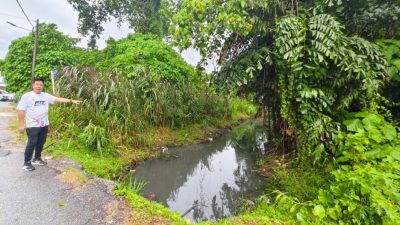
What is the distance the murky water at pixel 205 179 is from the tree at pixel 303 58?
5.44ft

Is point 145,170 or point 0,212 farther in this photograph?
point 145,170

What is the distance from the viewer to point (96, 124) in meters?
6.75

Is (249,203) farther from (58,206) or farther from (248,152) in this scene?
(248,152)

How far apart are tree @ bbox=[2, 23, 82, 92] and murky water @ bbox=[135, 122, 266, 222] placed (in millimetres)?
8172

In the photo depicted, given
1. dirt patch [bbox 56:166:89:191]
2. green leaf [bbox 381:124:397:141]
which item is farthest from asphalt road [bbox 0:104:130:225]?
green leaf [bbox 381:124:397:141]

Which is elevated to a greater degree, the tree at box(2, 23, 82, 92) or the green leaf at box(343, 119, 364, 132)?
the tree at box(2, 23, 82, 92)

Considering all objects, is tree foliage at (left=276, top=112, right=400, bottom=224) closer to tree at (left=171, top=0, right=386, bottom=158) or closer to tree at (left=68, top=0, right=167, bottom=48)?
tree at (left=171, top=0, right=386, bottom=158)

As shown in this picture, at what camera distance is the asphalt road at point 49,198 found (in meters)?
3.17

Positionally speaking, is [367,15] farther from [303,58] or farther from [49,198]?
[49,198]

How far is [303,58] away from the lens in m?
4.33

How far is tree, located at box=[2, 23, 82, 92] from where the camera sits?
1255cm

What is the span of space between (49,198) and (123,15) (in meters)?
15.1

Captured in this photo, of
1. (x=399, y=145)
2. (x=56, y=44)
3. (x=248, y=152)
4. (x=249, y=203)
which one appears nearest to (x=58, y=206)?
(x=249, y=203)

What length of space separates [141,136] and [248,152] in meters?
3.56
